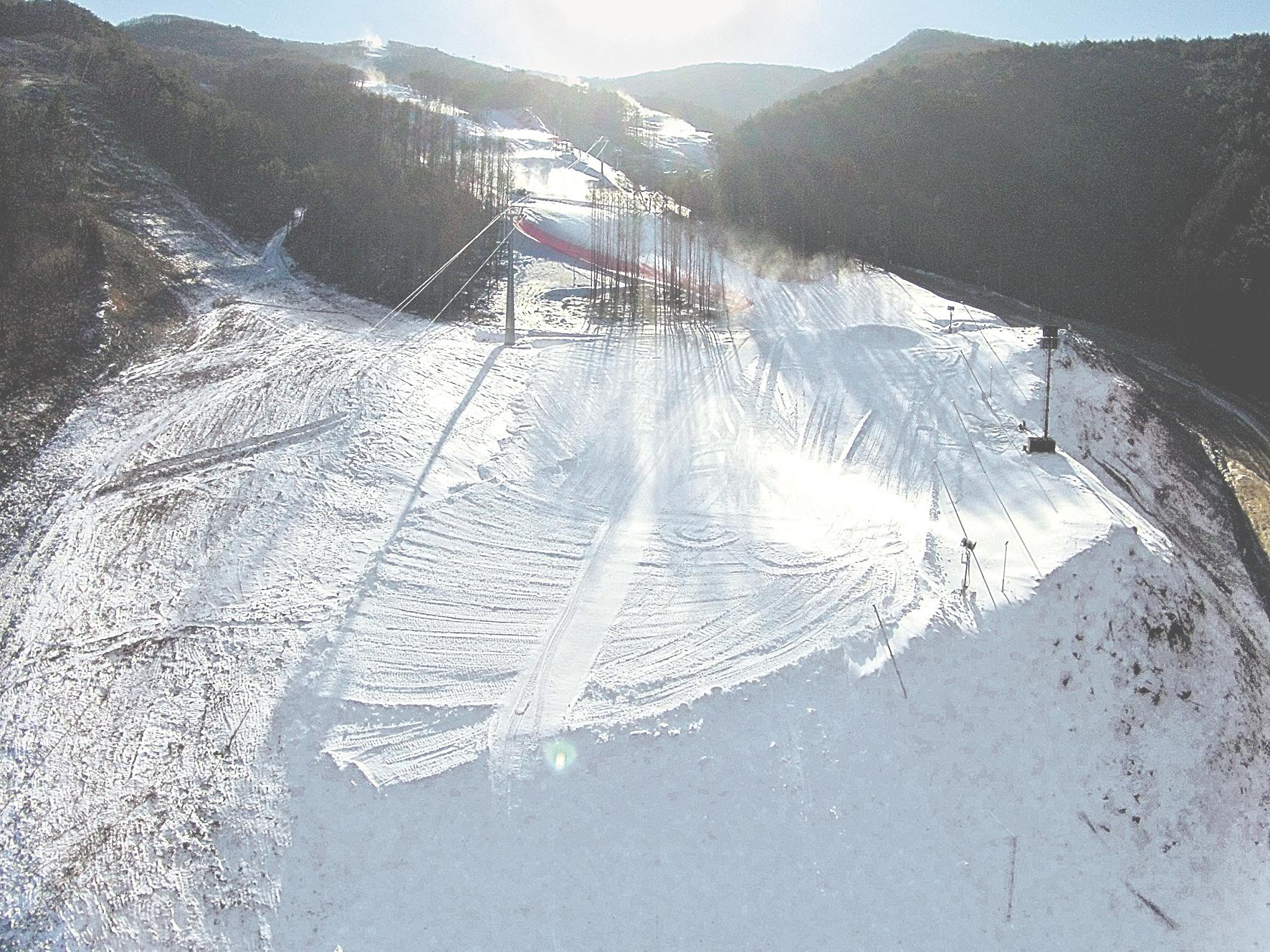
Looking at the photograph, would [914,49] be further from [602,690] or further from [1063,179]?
[602,690]

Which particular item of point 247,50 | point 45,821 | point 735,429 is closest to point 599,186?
point 735,429

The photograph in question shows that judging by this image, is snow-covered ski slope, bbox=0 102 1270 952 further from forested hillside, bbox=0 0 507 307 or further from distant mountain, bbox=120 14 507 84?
distant mountain, bbox=120 14 507 84

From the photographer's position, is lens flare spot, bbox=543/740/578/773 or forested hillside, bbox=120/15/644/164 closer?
lens flare spot, bbox=543/740/578/773

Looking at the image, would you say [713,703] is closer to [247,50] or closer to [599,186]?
[599,186]

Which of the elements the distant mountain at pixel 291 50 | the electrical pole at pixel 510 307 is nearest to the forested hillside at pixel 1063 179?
the electrical pole at pixel 510 307

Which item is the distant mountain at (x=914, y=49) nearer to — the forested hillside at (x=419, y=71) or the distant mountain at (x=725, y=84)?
the distant mountain at (x=725, y=84)

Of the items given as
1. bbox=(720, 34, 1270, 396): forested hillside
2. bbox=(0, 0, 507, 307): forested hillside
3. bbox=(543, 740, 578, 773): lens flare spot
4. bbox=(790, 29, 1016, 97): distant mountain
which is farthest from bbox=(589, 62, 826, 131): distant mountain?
bbox=(543, 740, 578, 773): lens flare spot

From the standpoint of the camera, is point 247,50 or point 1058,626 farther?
point 247,50
